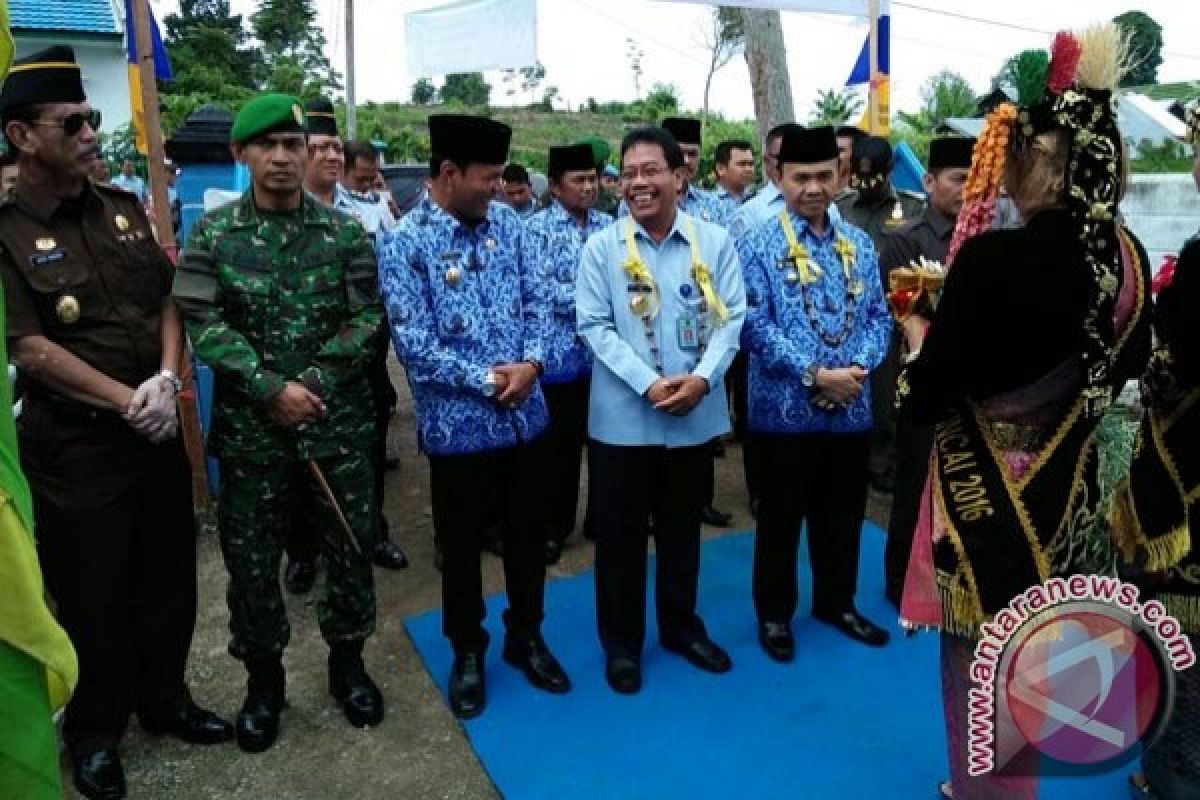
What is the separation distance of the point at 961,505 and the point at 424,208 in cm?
189

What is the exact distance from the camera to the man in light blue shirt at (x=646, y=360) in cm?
316

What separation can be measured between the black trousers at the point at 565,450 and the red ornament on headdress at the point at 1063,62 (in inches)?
108

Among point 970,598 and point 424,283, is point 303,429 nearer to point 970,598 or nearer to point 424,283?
point 424,283

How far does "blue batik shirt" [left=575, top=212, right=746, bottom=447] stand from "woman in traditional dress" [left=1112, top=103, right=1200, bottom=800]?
4.25 ft

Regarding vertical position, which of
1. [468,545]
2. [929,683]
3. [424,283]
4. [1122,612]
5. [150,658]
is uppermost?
[424,283]

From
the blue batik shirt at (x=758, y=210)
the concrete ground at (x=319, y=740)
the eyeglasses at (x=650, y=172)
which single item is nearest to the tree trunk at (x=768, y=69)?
the blue batik shirt at (x=758, y=210)

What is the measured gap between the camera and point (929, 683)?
3.24 m

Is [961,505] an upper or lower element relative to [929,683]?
upper

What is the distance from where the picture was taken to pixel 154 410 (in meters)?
2.65

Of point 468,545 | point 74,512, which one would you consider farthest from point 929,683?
point 74,512

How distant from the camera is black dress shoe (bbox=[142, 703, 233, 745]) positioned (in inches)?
118

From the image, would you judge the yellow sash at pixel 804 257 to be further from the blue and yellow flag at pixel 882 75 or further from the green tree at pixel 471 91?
the green tree at pixel 471 91

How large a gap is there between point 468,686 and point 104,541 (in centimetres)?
125

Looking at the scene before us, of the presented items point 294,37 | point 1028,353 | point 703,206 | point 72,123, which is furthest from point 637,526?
point 294,37
